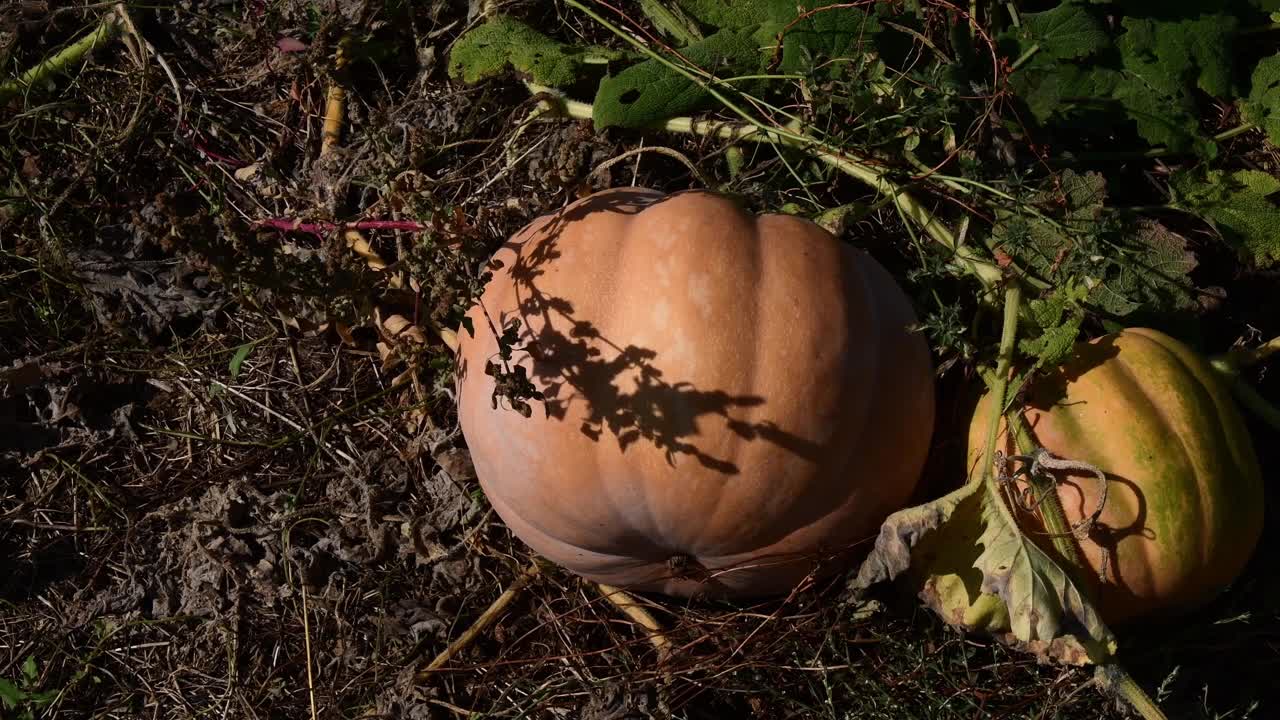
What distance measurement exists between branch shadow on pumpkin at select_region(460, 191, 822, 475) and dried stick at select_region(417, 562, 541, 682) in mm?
796

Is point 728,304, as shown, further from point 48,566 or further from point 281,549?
point 48,566

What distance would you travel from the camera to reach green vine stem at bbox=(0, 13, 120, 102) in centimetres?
327

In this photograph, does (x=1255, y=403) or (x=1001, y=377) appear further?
(x=1255, y=403)

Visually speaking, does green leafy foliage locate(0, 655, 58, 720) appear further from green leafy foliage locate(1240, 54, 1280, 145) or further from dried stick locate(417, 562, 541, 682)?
green leafy foliage locate(1240, 54, 1280, 145)

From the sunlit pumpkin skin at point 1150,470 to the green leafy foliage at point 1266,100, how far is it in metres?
0.81

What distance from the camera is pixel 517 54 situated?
288 centimetres

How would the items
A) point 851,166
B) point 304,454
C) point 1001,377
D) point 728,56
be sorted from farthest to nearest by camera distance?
1. point 304,454
2. point 728,56
3. point 851,166
4. point 1001,377

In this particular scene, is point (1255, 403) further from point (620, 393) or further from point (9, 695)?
point (9, 695)

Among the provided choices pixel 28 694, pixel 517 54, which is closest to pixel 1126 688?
pixel 517 54

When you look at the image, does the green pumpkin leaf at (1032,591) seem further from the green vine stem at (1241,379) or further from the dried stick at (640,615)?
the dried stick at (640,615)

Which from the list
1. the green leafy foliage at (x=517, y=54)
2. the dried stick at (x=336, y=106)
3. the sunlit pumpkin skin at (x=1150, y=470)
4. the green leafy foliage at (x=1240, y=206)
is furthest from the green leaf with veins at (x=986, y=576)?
the dried stick at (x=336, y=106)

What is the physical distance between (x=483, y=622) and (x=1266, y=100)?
Result: 94.8 inches

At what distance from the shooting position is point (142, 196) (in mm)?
3244

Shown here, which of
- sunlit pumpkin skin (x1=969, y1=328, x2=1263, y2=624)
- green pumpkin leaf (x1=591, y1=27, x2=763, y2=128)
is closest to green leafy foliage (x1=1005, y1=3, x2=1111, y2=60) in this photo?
green pumpkin leaf (x1=591, y1=27, x2=763, y2=128)
